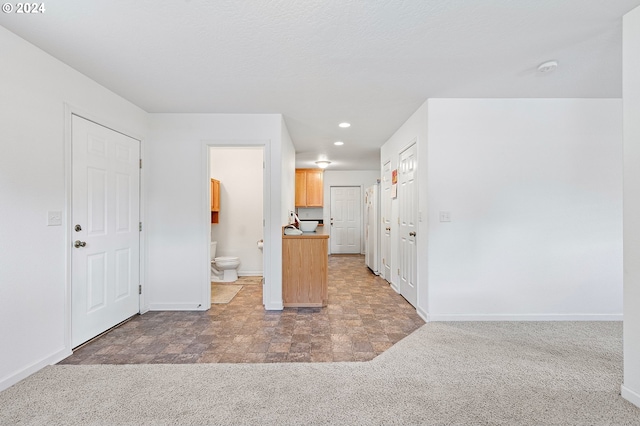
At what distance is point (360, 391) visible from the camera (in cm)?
189

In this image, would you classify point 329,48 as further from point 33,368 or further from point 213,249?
point 213,249

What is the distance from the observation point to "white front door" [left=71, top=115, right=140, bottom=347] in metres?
2.53

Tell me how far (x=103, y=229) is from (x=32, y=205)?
77 centimetres

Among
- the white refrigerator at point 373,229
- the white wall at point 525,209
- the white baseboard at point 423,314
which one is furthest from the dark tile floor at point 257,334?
the white refrigerator at point 373,229

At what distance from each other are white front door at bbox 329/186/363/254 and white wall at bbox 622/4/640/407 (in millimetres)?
6460

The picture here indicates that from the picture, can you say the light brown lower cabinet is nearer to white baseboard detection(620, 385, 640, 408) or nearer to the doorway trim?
the doorway trim

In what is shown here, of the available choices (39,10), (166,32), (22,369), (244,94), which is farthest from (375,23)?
(22,369)

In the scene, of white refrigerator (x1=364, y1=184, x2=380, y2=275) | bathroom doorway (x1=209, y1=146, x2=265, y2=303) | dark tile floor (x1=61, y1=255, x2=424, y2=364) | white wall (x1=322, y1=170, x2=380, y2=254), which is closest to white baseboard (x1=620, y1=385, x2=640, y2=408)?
dark tile floor (x1=61, y1=255, x2=424, y2=364)

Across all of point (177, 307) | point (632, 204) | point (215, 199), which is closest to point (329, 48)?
point (632, 204)

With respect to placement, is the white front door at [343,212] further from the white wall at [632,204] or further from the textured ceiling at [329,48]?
the white wall at [632,204]

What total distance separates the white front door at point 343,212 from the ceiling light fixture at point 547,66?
19.2ft

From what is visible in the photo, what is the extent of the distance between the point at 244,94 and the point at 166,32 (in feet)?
3.47

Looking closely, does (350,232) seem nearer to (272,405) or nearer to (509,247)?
(509,247)

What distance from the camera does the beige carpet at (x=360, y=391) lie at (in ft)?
5.42
